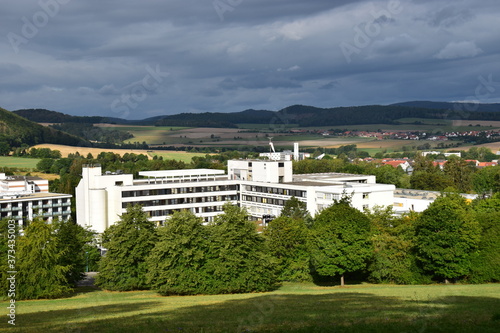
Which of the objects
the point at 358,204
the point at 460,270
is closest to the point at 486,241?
the point at 460,270

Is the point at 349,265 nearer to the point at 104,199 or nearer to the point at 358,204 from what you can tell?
the point at 358,204

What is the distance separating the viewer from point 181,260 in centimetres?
4909

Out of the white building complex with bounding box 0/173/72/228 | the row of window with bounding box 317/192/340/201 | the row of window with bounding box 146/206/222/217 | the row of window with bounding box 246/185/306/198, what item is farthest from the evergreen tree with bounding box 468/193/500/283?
the white building complex with bounding box 0/173/72/228

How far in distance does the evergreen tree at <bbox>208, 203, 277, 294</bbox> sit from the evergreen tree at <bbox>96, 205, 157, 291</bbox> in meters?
7.21

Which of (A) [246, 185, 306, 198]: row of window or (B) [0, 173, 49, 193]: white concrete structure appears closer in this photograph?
(A) [246, 185, 306, 198]: row of window

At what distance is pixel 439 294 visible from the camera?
3950 centimetres

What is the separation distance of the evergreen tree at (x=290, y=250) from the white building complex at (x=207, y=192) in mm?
31999

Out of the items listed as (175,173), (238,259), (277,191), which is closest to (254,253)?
(238,259)

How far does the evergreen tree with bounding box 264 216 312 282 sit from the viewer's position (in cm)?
5847

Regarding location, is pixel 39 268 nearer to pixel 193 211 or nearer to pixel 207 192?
pixel 193 211

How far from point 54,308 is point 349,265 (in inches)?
1140

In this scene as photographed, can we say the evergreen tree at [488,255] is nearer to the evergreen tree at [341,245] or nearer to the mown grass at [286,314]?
the evergreen tree at [341,245]

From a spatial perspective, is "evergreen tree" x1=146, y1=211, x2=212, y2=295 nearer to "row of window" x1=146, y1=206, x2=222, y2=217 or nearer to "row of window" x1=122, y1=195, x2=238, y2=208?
"row of window" x1=146, y1=206, x2=222, y2=217

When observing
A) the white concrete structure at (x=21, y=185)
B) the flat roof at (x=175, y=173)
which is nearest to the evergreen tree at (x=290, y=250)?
the flat roof at (x=175, y=173)
